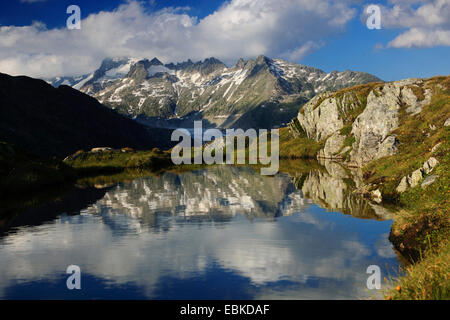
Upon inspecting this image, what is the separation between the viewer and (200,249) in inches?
1065

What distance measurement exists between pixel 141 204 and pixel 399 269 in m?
35.5

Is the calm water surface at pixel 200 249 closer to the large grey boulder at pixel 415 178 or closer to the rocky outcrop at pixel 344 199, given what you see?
the rocky outcrop at pixel 344 199

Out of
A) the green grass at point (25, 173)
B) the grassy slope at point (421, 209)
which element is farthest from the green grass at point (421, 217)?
the green grass at point (25, 173)

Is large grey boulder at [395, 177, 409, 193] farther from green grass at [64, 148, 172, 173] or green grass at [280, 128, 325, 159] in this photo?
green grass at [280, 128, 325, 159]

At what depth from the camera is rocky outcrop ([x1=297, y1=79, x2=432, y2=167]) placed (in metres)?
83.0

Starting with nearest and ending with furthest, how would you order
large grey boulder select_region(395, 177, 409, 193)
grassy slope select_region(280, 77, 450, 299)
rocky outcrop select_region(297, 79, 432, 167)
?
grassy slope select_region(280, 77, 450, 299) → large grey boulder select_region(395, 177, 409, 193) → rocky outcrop select_region(297, 79, 432, 167)

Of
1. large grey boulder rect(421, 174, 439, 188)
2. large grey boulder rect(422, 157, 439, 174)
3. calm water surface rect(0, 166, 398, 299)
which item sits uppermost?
large grey boulder rect(422, 157, 439, 174)

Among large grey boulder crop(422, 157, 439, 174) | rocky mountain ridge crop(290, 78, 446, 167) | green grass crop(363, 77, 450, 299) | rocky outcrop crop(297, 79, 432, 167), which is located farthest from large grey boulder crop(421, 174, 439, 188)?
rocky outcrop crop(297, 79, 432, 167)

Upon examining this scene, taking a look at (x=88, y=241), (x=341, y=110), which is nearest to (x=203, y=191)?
(x=88, y=241)

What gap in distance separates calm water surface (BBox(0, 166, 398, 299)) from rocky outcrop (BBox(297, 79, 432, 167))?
110ft

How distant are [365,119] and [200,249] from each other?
85.1 m

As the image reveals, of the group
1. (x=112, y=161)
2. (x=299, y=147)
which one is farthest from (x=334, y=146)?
(x=112, y=161)

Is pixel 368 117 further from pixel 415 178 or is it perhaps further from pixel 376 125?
pixel 415 178

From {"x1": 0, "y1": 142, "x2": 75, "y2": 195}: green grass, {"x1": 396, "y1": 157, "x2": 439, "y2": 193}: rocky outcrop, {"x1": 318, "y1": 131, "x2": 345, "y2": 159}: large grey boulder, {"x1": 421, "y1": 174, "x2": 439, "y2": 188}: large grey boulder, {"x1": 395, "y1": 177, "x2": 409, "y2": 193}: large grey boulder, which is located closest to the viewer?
{"x1": 421, "y1": 174, "x2": 439, "y2": 188}: large grey boulder
